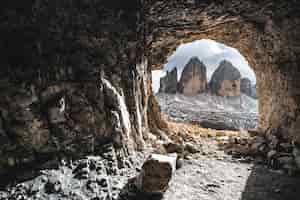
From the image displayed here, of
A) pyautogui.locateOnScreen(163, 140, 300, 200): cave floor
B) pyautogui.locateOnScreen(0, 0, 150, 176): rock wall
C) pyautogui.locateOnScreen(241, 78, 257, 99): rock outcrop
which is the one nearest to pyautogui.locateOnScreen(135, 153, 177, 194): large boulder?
pyautogui.locateOnScreen(163, 140, 300, 200): cave floor

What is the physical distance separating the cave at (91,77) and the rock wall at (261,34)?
0.09 feet

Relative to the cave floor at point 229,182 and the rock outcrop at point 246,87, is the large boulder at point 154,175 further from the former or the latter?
the rock outcrop at point 246,87

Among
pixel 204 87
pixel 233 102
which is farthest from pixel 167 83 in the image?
pixel 233 102

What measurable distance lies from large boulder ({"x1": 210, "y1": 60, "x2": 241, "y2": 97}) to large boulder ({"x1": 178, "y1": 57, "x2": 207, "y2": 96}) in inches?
89.8

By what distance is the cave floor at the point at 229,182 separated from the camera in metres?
3.65

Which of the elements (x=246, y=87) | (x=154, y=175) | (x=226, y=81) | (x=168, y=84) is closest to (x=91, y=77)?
(x=154, y=175)

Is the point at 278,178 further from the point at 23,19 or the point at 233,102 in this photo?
the point at 233,102

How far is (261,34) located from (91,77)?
16.5 feet

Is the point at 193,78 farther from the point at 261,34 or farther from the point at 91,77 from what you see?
the point at 91,77

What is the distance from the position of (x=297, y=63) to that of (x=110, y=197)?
503 cm

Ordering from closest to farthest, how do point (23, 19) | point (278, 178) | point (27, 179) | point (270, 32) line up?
1. point (27, 179)
2. point (23, 19)
3. point (278, 178)
4. point (270, 32)

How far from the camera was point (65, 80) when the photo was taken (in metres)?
3.74

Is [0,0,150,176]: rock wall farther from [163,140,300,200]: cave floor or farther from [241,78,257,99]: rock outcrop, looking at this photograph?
[241,78,257,99]: rock outcrop

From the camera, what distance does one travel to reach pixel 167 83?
140ft
